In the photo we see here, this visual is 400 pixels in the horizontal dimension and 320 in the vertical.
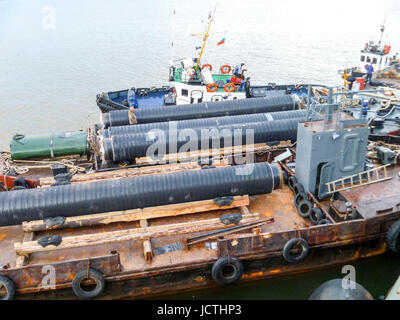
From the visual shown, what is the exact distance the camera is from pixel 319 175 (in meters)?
11.3

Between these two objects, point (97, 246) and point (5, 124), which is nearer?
point (97, 246)

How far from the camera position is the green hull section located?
13.8m

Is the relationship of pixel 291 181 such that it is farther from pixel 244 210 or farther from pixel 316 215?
pixel 244 210

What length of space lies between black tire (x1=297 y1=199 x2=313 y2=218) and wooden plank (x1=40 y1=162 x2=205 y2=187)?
138 inches

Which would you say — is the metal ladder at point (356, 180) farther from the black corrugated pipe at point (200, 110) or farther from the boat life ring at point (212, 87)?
the boat life ring at point (212, 87)

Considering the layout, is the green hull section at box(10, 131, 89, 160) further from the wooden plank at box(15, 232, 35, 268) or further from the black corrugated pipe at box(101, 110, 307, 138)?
the wooden plank at box(15, 232, 35, 268)

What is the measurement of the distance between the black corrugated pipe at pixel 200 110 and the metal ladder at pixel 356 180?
656 cm

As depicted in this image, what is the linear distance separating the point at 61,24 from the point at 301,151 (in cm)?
6026

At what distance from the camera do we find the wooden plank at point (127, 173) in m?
11.8

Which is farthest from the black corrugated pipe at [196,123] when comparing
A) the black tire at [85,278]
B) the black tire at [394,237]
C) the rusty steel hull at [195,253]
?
the black tire at [85,278]

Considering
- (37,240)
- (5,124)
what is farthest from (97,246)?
(5,124)

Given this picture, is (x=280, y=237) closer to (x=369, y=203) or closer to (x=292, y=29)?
(x=369, y=203)

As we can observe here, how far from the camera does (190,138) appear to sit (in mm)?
13977
